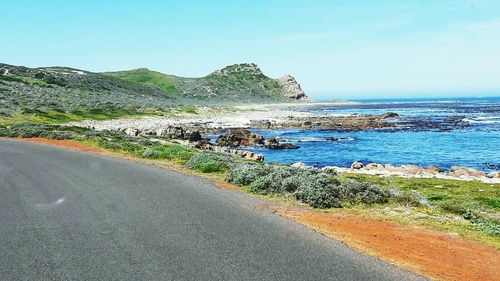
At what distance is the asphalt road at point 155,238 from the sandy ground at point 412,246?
2.08 ft

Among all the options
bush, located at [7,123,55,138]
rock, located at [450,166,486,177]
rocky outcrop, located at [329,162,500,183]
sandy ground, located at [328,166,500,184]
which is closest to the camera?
sandy ground, located at [328,166,500,184]

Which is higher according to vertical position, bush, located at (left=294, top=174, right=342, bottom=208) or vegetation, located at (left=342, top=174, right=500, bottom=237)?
bush, located at (left=294, top=174, right=342, bottom=208)

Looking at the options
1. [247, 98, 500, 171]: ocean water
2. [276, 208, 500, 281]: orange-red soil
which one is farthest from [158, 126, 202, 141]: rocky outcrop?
[276, 208, 500, 281]: orange-red soil

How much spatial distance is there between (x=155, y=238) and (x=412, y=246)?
5909mm

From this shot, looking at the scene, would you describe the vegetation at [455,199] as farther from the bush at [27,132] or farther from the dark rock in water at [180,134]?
the dark rock in water at [180,134]

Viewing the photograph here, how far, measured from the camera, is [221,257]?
29.7ft

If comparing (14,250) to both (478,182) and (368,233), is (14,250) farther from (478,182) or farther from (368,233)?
(478,182)

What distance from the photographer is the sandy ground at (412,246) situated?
29.4 ft

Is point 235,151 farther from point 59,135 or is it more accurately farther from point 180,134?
point 59,135

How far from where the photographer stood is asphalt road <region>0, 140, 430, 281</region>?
27.3 feet

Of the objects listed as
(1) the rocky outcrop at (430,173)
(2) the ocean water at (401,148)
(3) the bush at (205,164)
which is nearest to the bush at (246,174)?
(3) the bush at (205,164)

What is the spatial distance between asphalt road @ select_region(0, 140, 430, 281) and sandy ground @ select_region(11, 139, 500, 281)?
633mm

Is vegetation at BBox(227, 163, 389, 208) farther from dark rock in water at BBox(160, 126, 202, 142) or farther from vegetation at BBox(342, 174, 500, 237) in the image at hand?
dark rock in water at BBox(160, 126, 202, 142)

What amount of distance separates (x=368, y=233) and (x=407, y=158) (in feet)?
110
